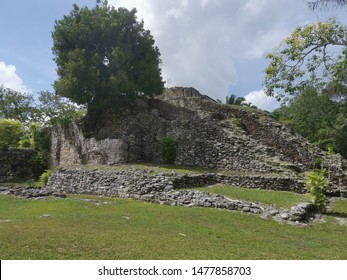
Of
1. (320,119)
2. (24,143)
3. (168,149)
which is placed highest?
(320,119)

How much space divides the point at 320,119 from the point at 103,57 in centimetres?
2044

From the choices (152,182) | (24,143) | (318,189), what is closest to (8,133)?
(24,143)

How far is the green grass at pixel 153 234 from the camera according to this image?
23.6 feet

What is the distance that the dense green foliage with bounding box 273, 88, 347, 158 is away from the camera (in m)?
29.6

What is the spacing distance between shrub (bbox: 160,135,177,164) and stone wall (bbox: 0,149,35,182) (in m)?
12.9

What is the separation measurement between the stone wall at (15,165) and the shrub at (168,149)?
12.9 m

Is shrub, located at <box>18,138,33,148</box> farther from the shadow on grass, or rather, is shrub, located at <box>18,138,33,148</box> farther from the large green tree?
the shadow on grass

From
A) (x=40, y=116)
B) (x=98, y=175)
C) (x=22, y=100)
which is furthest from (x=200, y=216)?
(x=22, y=100)

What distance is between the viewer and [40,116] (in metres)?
44.0

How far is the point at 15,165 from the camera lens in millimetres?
28938

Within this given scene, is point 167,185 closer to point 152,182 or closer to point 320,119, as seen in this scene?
point 152,182

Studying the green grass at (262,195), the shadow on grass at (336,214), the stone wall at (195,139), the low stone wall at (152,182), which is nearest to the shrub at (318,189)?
the shadow on grass at (336,214)

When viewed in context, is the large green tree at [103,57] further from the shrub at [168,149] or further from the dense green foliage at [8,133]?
the dense green foliage at [8,133]

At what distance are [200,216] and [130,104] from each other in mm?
16403
